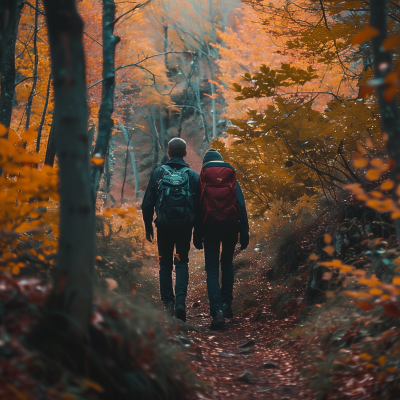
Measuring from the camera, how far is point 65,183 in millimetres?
1507

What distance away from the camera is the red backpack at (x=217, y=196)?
4.31 metres

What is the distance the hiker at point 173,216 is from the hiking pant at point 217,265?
11.8 inches

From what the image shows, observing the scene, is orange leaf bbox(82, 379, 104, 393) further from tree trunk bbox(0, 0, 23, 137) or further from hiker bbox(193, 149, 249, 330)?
tree trunk bbox(0, 0, 23, 137)

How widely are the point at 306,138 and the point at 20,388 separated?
4.09 meters

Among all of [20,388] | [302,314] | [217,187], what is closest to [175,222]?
[217,187]

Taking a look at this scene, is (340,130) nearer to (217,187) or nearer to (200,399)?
(217,187)

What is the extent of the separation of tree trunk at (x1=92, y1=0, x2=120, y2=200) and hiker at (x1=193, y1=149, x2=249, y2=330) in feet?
4.00

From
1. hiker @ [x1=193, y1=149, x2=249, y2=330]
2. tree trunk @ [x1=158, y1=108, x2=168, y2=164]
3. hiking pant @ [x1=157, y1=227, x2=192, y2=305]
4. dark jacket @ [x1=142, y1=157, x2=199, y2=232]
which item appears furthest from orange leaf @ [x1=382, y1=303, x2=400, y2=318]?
tree trunk @ [x1=158, y1=108, x2=168, y2=164]

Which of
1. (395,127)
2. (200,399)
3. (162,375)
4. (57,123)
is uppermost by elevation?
(395,127)

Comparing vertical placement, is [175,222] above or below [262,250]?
below

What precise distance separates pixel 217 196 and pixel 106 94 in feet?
5.93

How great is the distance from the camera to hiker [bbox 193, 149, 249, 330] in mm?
4324

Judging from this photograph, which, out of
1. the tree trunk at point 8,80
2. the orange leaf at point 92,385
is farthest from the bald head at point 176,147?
the orange leaf at point 92,385

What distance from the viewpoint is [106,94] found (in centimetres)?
431
